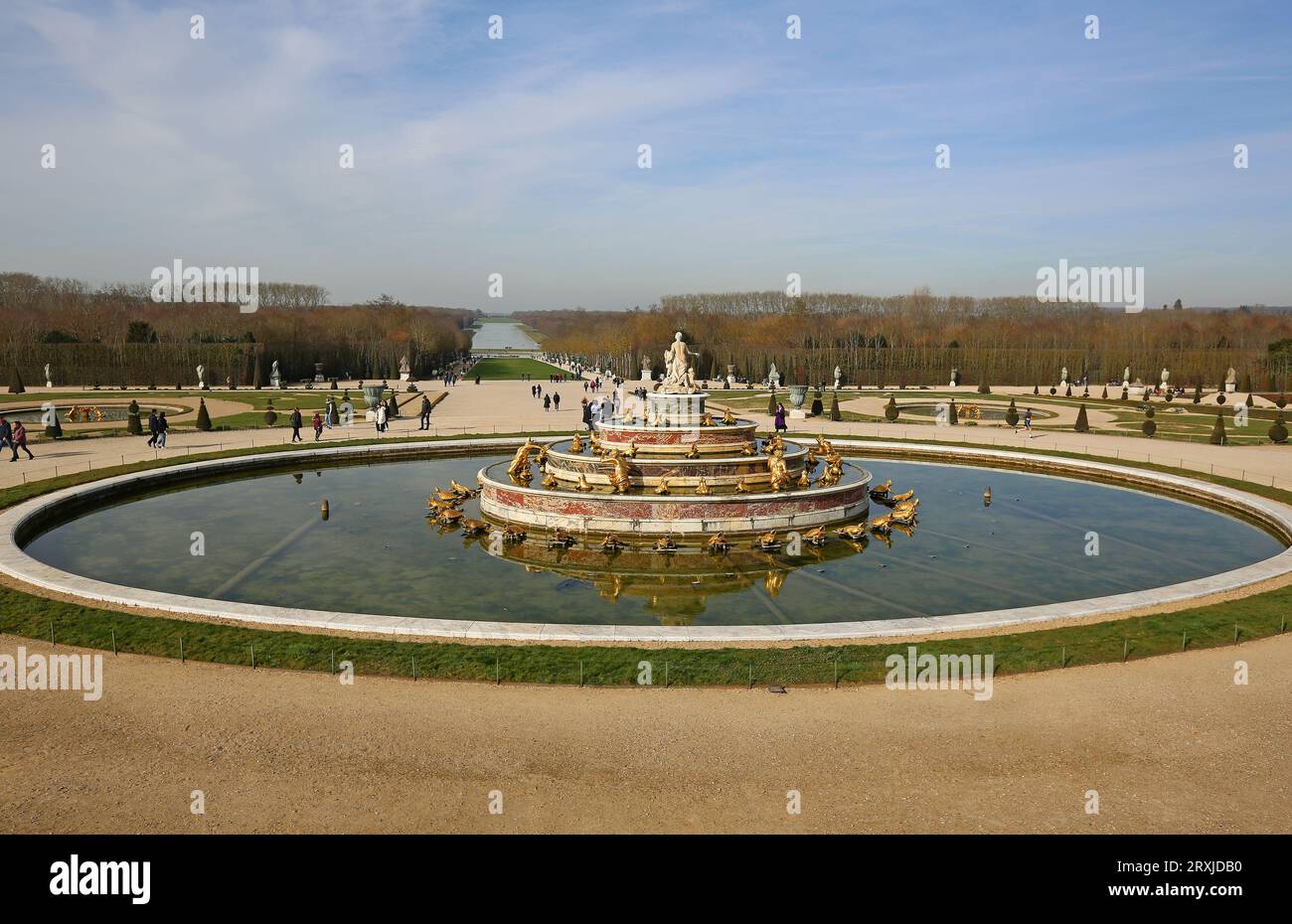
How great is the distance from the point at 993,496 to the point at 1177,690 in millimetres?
16999

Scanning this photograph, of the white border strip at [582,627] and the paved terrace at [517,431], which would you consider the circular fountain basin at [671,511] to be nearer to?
the white border strip at [582,627]

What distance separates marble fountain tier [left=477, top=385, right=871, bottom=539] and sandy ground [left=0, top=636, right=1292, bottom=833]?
11.0 meters

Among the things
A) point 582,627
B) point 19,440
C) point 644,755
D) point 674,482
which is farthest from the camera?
point 19,440

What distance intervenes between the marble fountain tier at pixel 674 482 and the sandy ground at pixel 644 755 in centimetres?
1102

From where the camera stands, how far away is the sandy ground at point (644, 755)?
9219 mm

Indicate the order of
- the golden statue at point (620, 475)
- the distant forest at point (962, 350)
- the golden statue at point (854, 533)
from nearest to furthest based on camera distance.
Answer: the golden statue at point (854, 533)
the golden statue at point (620, 475)
the distant forest at point (962, 350)

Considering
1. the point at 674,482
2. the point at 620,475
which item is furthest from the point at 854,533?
the point at 620,475

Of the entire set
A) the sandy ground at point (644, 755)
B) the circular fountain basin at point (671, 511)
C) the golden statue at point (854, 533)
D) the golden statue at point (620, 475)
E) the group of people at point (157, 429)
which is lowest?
the sandy ground at point (644, 755)

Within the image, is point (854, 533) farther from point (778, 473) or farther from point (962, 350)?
point (962, 350)

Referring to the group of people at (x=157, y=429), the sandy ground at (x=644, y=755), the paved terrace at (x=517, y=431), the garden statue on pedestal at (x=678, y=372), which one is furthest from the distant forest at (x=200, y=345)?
the sandy ground at (x=644, y=755)

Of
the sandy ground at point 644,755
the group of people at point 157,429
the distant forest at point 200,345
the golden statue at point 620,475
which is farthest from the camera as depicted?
the distant forest at point 200,345

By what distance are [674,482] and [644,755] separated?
595 inches

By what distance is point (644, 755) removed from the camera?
10.6 m
